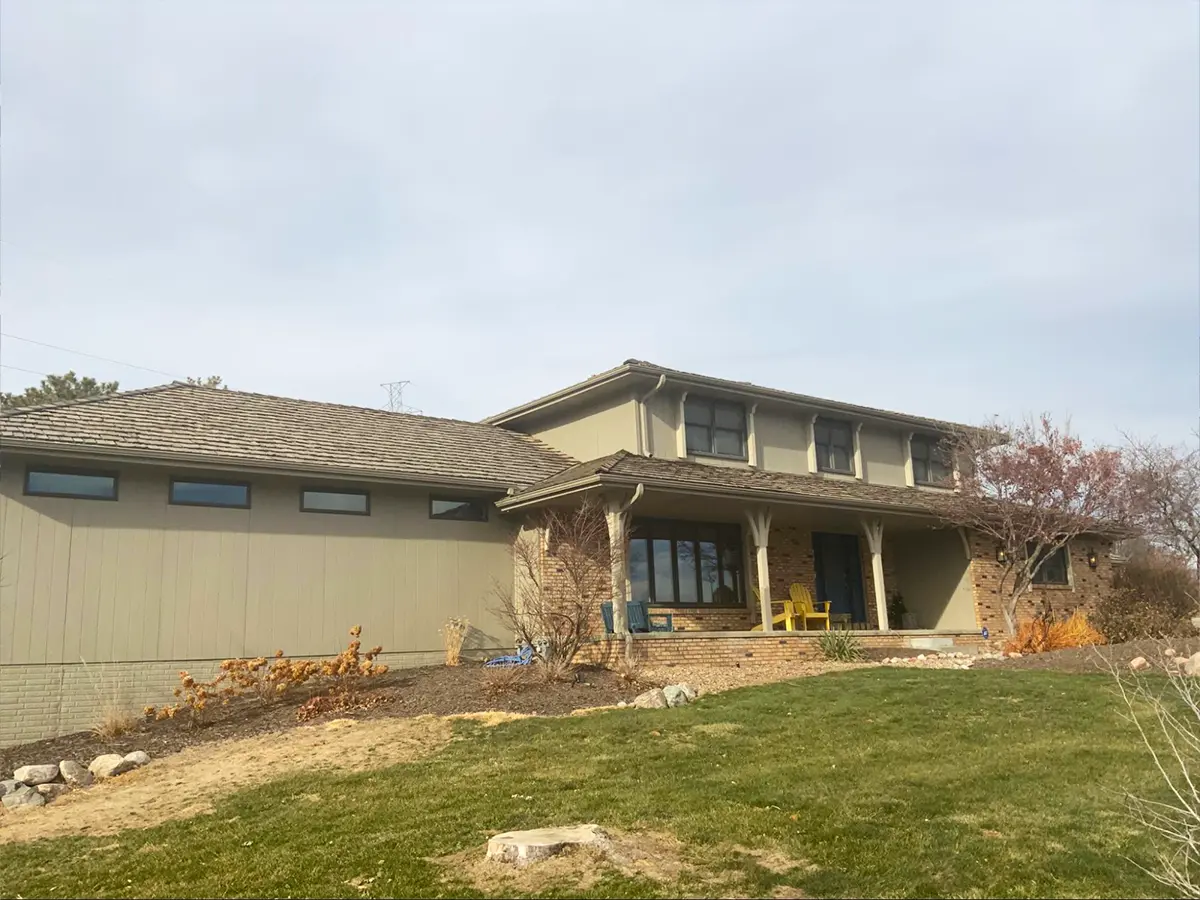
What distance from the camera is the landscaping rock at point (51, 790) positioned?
937 centimetres

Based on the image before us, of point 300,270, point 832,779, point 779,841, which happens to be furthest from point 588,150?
point 779,841

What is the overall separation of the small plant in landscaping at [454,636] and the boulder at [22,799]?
6962 mm

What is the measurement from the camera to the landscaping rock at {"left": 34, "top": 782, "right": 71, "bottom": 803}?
30.7ft

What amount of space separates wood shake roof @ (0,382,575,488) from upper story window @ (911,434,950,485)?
9.06m

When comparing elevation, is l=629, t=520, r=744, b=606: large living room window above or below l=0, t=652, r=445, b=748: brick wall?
above

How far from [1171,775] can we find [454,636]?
1062 centimetres

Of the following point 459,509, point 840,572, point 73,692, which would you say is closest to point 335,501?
point 459,509

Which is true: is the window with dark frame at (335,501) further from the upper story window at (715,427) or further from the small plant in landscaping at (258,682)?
the upper story window at (715,427)

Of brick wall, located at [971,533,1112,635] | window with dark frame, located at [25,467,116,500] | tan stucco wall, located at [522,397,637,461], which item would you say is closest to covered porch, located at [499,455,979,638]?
brick wall, located at [971,533,1112,635]

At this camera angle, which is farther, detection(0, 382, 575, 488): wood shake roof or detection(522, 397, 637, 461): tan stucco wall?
detection(522, 397, 637, 461): tan stucco wall

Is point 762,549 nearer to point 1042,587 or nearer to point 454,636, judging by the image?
point 454,636

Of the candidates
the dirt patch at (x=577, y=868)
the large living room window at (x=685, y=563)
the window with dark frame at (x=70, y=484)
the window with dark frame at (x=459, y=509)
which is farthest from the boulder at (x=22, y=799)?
the large living room window at (x=685, y=563)

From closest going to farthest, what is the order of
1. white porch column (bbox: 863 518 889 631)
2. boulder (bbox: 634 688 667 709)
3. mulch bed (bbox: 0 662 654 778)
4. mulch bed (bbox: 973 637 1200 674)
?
mulch bed (bbox: 0 662 654 778), boulder (bbox: 634 688 667 709), mulch bed (bbox: 973 637 1200 674), white porch column (bbox: 863 518 889 631)

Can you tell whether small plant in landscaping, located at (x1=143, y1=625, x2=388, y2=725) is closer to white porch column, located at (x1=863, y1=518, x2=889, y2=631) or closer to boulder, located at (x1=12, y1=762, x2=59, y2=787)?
boulder, located at (x1=12, y1=762, x2=59, y2=787)
